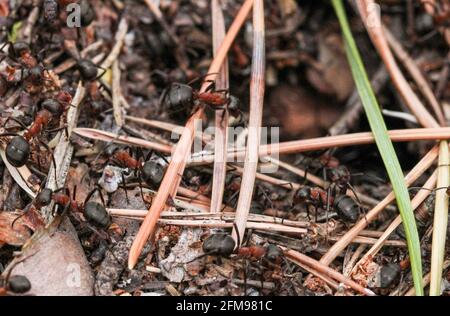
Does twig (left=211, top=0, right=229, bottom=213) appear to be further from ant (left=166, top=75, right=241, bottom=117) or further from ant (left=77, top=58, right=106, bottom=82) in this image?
ant (left=77, top=58, right=106, bottom=82)

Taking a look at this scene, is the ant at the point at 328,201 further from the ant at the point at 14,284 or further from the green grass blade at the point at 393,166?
the ant at the point at 14,284

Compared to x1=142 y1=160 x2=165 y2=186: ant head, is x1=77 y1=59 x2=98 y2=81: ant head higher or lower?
x1=77 y1=59 x2=98 y2=81: ant head

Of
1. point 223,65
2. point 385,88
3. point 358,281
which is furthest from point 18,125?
point 385,88

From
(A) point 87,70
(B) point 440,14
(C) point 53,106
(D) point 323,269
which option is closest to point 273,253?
(D) point 323,269

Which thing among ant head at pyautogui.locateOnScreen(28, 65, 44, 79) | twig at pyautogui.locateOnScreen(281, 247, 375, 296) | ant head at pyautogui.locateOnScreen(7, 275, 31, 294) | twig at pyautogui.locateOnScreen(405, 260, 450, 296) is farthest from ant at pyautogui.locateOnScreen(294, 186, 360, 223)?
ant head at pyautogui.locateOnScreen(28, 65, 44, 79)

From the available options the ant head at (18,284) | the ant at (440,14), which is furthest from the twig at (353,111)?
the ant head at (18,284)

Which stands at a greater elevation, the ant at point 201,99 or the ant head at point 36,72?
the ant head at point 36,72

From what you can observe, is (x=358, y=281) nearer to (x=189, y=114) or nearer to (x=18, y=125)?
(x=189, y=114)
